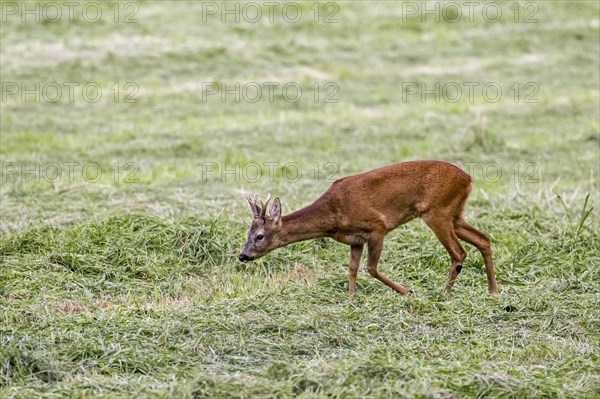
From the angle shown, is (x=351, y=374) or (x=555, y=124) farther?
(x=555, y=124)

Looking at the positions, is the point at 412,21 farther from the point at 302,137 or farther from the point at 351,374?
the point at 351,374

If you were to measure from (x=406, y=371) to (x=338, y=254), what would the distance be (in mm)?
3989

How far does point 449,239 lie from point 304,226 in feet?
4.12

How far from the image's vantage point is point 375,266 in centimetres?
927

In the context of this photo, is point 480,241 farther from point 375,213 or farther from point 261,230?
point 261,230

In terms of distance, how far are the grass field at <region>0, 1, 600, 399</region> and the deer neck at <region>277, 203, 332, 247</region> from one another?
42 cm

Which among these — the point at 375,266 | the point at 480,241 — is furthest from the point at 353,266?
the point at 480,241

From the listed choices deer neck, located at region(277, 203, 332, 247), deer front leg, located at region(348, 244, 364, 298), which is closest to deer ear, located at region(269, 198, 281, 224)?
deer neck, located at region(277, 203, 332, 247)

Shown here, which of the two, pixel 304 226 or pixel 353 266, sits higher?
pixel 304 226

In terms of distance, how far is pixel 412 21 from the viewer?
88.6 feet

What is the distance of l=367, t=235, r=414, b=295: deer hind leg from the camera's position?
9.12 m

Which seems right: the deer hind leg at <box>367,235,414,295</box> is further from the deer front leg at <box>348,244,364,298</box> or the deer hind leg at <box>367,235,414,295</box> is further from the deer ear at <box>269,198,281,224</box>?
the deer ear at <box>269,198,281,224</box>

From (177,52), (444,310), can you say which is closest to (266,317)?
(444,310)

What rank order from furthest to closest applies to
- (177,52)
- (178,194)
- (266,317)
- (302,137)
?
(177,52) < (302,137) < (178,194) < (266,317)
